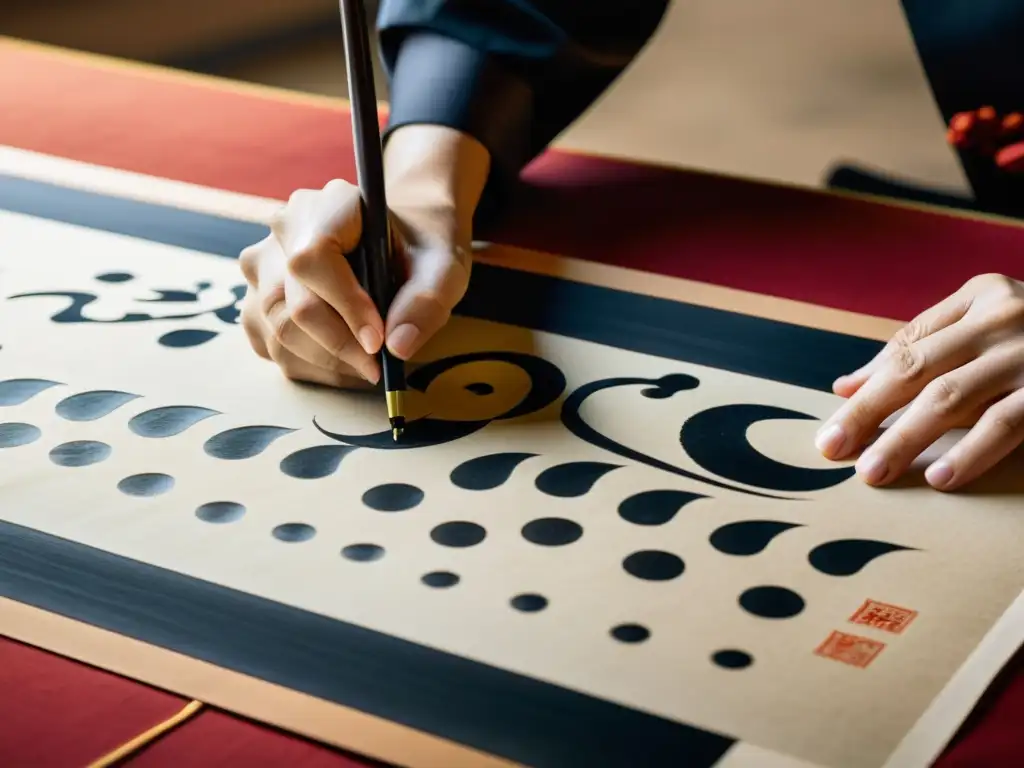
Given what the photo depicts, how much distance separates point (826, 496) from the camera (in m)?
0.68

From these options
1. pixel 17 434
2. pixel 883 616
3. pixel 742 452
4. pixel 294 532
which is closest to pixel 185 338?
pixel 17 434

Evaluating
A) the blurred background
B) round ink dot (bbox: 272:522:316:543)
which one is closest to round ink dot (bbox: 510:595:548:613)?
round ink dot (bbox: 272:522:316:543)

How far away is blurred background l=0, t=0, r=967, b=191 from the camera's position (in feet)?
9.71

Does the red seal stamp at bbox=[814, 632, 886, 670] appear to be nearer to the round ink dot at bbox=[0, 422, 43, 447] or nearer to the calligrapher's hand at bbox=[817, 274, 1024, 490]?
the calligrapher's hand at bbox=[817, 274, 1024, 490]

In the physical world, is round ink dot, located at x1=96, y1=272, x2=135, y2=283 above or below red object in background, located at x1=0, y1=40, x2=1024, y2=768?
below

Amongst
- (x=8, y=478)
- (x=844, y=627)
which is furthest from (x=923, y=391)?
(x=8, y=478)

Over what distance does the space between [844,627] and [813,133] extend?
103 inches

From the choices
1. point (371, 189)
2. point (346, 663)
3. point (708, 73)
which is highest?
point (371, 189)

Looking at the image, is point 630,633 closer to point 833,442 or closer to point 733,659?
point 733,659

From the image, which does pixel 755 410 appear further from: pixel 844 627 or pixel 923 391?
pixel 844 627

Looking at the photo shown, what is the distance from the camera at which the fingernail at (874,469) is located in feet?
2.25

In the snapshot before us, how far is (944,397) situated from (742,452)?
108 mm

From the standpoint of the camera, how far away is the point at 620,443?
72cm

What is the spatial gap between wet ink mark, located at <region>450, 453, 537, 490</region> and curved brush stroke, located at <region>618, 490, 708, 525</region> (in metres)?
0.07
